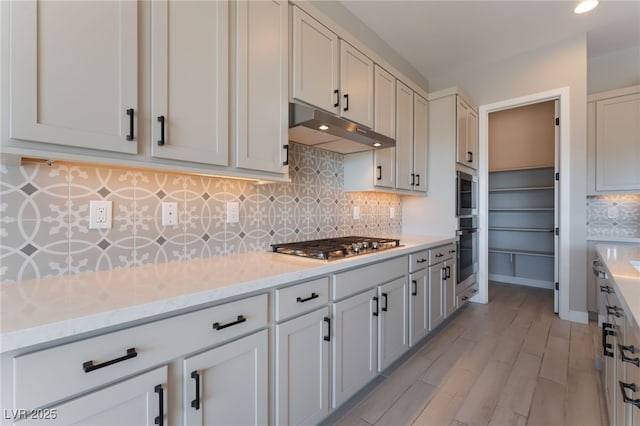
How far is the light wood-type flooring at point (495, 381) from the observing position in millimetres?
1660

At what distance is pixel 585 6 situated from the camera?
2.53 meters

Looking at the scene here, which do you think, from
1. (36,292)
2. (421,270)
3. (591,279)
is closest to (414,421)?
(421,270)

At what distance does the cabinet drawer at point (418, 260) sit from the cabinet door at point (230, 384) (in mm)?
1403

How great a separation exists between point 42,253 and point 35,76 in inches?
25.5

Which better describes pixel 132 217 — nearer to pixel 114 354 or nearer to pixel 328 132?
pixel 114 354

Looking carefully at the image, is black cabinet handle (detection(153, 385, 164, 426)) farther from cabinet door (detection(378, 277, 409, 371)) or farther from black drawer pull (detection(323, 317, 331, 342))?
cabinet door (detection(378, 277, 409, 371))

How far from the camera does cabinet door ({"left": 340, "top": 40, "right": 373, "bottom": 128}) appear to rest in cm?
207

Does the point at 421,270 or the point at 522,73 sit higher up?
the point at 522,73

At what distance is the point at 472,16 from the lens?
2.65 metres

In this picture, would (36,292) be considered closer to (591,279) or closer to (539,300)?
→ (591,279)

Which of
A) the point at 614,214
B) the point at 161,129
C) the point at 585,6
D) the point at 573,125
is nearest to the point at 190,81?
the point at 161,129

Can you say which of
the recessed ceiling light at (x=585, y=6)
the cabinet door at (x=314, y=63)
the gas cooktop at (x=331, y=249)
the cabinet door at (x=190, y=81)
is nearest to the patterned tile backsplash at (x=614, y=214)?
the recessed ceiling light at (x=585, y=6)

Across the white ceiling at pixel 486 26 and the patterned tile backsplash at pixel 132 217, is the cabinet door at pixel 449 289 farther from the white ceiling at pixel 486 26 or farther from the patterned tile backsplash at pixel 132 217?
the white ceiling at pixel 486 26

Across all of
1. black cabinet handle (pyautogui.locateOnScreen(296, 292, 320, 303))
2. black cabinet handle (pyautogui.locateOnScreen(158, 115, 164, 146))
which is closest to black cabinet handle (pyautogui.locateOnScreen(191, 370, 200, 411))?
black cabinet handle (pyautogui.locateOnScreen(296, 292, 320, 303))
